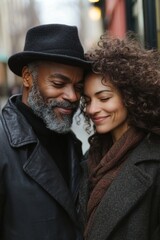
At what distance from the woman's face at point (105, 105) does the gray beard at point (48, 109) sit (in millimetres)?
163

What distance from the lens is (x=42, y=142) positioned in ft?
8.82

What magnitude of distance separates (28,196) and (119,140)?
0.69 meters

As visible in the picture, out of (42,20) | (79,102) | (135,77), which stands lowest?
(42,20)

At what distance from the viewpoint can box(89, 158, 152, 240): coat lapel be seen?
2311mm

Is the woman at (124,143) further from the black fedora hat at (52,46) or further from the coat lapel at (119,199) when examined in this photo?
the black fedora hat at (52,46)

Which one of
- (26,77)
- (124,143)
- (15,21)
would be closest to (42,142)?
(26,77)

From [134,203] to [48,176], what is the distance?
561 mm

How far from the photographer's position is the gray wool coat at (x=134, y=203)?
2.29 meters

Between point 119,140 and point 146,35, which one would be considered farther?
point 146,35

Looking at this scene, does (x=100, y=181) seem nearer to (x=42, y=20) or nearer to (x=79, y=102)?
(x=79, y=102)

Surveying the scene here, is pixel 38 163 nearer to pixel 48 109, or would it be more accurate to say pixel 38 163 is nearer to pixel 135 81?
pixel 48 109

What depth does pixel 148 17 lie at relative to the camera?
3.17 m

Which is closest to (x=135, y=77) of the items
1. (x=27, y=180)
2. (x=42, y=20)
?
(x=27, y=180)

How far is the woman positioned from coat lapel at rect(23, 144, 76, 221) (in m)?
0.14
